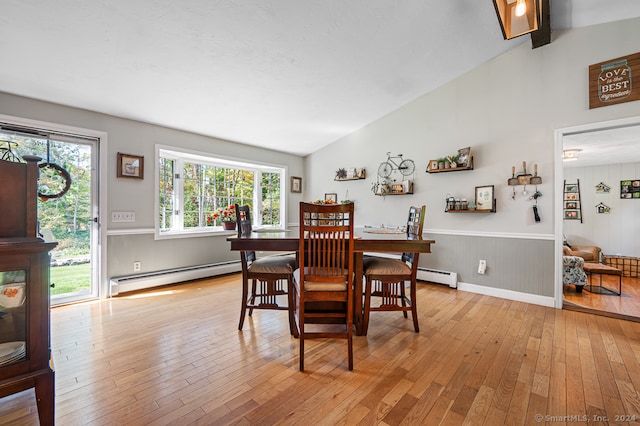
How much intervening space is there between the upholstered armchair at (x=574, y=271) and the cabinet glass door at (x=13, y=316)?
4845mm

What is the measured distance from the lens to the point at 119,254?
3.30 meters

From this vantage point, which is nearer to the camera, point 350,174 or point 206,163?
point 206,163

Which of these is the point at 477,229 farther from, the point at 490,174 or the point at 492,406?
the point at 492,406

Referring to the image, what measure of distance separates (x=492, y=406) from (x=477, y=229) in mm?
2494

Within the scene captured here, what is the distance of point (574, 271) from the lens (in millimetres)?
3492

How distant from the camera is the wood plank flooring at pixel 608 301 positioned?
2.81 metres

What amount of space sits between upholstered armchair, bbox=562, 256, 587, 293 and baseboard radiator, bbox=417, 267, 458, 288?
1.33 m

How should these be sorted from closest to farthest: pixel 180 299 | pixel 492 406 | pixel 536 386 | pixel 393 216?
pixel 492 406, pixel 536 386, pixel 180 299, pixel 393 216

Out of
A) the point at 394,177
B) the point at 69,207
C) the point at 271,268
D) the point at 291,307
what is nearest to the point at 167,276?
the point at 69,207

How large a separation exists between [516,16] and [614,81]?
60.0 inches

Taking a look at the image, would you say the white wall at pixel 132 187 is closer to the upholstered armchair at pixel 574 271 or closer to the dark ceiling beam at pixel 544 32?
the dark ceiling beam at pixel 544 32

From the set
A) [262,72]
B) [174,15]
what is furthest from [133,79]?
[262,72]

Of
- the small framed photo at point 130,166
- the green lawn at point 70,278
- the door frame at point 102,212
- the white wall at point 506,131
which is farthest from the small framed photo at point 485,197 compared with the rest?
the green lawn at point 70,278

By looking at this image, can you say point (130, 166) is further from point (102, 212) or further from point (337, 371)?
point (337, 371)
